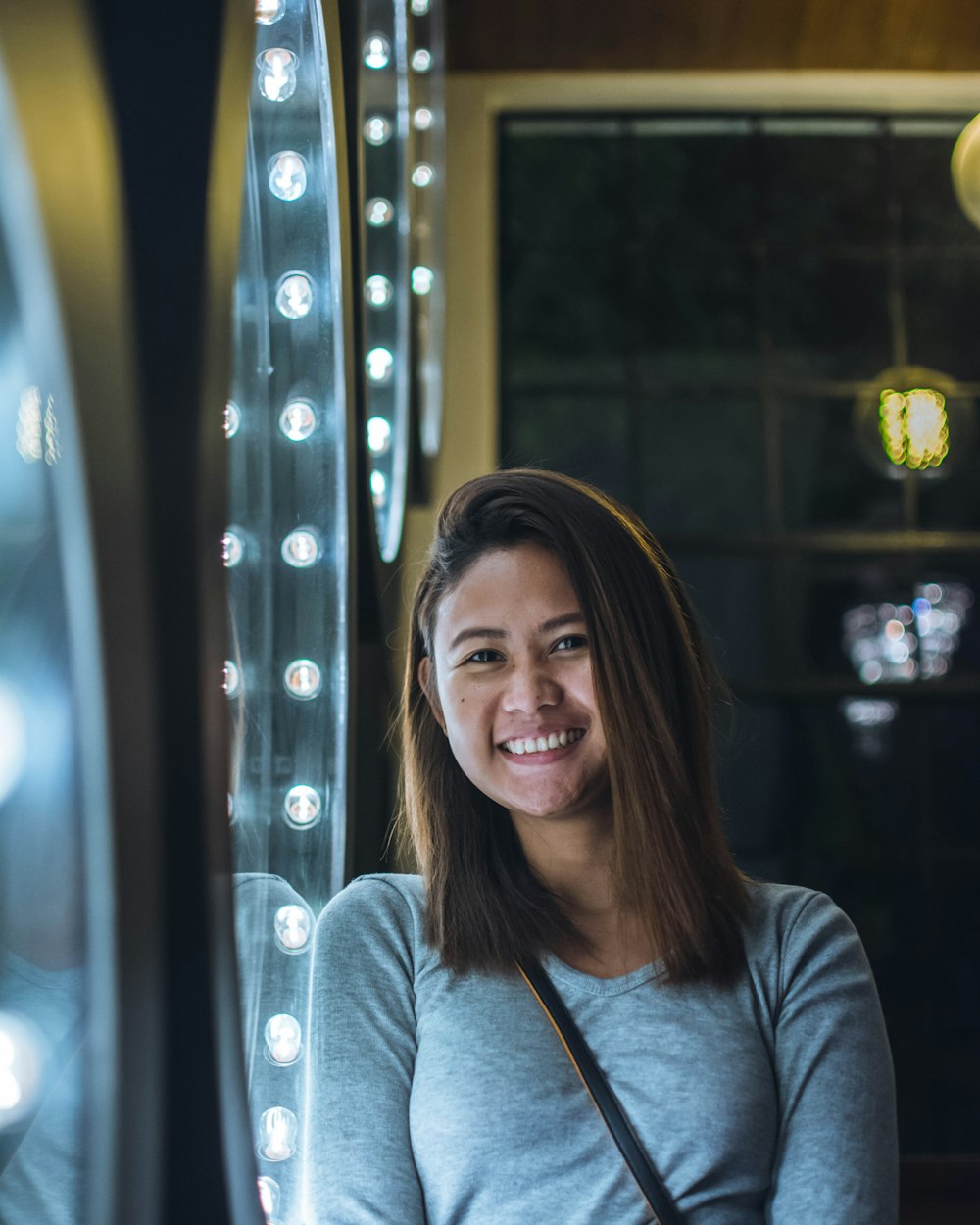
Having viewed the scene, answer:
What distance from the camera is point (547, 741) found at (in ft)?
3.69

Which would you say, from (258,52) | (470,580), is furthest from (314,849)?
(258,52)

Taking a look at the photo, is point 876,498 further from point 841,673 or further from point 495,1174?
point 495,1174

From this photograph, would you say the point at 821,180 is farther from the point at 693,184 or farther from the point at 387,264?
the point at 387,264

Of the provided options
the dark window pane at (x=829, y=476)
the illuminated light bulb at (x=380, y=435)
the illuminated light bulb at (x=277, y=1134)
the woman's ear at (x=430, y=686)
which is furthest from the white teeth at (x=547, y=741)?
the dark window pane at (x=829, y=476)

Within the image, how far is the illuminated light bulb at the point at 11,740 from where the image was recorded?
42 cm

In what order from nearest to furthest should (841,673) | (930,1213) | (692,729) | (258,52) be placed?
(258,52), (692,729), (930,1213), (841,673)

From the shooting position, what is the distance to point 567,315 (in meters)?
5.45

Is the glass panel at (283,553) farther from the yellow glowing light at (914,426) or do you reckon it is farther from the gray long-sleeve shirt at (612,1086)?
the yellow glowing light at (914,426)

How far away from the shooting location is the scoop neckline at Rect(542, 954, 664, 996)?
1.08 m

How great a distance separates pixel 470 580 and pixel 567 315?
4453mm

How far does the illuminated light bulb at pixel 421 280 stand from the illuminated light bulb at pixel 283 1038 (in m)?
2.12

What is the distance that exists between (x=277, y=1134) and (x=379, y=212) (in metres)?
1.65

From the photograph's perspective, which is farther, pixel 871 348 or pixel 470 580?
pixel 871 348

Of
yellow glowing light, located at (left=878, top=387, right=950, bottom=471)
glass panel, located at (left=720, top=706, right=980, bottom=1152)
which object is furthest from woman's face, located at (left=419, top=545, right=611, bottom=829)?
yellow glowing light, located at (left=878, top=387, right=950, bottom=471)
